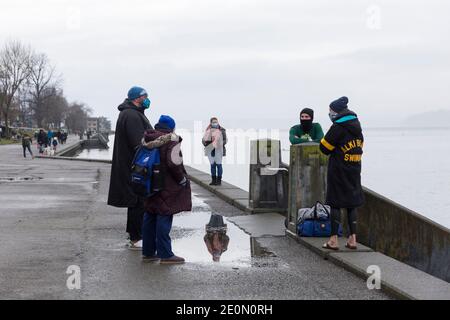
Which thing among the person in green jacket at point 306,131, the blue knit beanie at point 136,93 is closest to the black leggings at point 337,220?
the person in green jacket at point 306,131

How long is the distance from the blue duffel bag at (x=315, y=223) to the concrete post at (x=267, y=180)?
285 centimetres

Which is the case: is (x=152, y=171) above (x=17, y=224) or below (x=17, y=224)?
above

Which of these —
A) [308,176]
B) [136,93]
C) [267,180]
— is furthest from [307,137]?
[136,93]

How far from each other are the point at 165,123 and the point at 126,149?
3.85ft

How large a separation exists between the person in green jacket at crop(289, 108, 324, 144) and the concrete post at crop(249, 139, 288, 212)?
75.9 inches

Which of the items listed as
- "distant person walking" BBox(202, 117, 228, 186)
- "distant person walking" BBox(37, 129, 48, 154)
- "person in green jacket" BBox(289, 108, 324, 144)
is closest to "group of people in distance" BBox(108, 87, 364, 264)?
"person in green jacket" BBox(289, 108, 324, 144)

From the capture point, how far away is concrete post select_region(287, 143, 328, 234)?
8.96 metres

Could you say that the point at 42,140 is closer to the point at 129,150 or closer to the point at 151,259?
the point at 129,150

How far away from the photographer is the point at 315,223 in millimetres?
8781

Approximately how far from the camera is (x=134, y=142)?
830 cm
